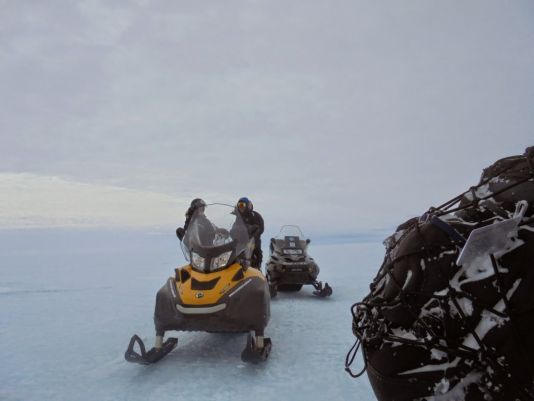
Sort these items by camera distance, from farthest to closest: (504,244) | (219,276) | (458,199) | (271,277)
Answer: (271,277) → (219,276) → (458,199) → (504,244)

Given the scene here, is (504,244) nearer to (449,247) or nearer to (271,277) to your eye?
(449,247)

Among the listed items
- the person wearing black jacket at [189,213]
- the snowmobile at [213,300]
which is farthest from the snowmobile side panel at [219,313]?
the person wearing black jacket at [189,213]

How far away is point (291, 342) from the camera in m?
4.73

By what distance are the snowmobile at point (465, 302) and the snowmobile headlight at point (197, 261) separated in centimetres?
312

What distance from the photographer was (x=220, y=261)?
4258 mm

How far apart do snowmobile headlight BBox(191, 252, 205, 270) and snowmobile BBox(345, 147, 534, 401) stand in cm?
312

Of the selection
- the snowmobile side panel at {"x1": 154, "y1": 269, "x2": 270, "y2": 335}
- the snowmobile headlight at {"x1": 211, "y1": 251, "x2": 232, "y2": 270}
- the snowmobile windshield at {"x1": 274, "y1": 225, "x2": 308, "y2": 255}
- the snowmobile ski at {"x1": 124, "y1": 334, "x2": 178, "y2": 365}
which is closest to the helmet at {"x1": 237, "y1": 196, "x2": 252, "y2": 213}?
the snowmobile windshield at {"x1": 274, "y1": 225, "x2": 308, "y2": 255}

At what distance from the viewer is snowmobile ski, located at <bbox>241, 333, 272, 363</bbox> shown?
3881 millimetres

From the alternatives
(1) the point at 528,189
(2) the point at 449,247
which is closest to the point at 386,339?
(2) the point at 449,247

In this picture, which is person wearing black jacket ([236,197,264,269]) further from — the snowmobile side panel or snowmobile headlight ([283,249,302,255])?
the snowmobile side panel

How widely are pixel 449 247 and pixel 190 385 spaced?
3.07 metres

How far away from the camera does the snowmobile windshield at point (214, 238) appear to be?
13.9 feet

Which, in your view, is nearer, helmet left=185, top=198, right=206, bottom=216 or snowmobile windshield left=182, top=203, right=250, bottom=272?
snowmobile windshield left=182, top=203, right=250, bottom=272

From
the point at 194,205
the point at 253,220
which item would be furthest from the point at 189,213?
the point at 253,220
